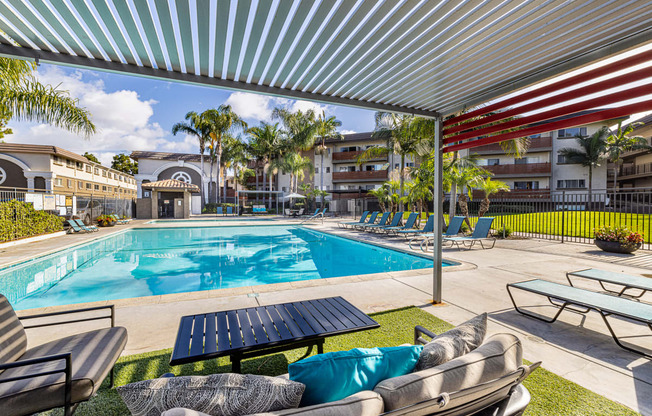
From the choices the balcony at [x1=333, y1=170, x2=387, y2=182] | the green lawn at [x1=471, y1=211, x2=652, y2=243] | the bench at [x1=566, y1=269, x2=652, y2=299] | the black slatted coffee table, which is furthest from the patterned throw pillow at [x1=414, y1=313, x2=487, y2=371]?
the balcony at [x1=333, y1=170, x2=387, y2=182]

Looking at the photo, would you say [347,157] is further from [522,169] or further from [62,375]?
[62,375]

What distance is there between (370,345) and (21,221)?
49.7 feet

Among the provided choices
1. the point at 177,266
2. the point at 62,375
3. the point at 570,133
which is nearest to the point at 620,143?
the point at 570,133

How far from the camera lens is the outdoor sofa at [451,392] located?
1.12 metres

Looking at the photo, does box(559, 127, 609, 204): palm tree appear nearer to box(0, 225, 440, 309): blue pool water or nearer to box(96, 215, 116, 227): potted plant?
box(0, 225, 440, 309): blue pool water

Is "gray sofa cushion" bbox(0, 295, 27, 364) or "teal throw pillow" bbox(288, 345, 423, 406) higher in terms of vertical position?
"teal throw pillow" bbox(288, 345, 423, 406)

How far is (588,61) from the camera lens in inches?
114

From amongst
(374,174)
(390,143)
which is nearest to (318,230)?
(390,143)

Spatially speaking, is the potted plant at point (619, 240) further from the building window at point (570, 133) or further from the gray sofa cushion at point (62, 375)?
the building window at point (570, 133)

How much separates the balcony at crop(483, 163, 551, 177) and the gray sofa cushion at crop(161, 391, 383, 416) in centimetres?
3396

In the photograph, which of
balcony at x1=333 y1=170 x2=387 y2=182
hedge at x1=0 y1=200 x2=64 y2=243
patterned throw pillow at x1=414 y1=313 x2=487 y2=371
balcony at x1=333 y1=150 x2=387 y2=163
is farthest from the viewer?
balcony at x1=333 y1=150 x2=387 y2=163

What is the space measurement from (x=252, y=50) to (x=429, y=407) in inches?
124

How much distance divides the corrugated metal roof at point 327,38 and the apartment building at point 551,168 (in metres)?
30.0

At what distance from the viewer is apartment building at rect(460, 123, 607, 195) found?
2909 centimetres
